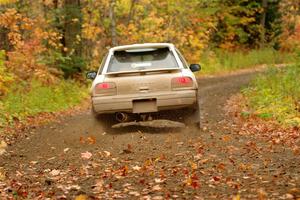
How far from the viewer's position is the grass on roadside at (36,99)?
13398 millimetres

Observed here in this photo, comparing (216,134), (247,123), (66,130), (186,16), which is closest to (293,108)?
(247,123)

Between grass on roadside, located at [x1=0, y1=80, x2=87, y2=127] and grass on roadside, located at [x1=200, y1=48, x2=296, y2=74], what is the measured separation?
38.9ft

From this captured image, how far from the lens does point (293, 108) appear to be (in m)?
11.9

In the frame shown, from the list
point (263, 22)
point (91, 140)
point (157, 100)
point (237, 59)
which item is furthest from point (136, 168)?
point (263, 22)

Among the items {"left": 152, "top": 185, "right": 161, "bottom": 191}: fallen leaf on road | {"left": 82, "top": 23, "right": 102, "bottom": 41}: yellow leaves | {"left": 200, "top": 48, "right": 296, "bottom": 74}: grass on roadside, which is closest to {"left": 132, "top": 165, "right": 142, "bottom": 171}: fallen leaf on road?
{"left": 152, "top": 185, "right": 161, "bottom": 191}: fallen leaf on road

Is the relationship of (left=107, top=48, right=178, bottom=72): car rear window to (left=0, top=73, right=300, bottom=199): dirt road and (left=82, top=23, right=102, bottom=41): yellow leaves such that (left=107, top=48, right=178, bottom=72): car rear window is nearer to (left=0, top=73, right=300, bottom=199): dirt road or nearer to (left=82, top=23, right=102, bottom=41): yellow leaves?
(left=0, top=73, right=300, bottom=199): dirt road

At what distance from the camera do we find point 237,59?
105 ft

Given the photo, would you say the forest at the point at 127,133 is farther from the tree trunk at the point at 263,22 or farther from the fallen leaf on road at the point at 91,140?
the tree trunk at the point at 263,22

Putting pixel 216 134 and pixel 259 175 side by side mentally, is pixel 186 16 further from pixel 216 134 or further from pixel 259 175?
pixel 259 175

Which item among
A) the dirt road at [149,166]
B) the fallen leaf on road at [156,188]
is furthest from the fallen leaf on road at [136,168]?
the fallen leaf on road at [156,188]

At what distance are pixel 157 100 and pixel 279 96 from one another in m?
4.73

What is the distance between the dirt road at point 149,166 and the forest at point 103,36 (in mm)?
3523

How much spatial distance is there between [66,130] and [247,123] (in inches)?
154

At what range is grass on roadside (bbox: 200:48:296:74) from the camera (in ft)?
100
